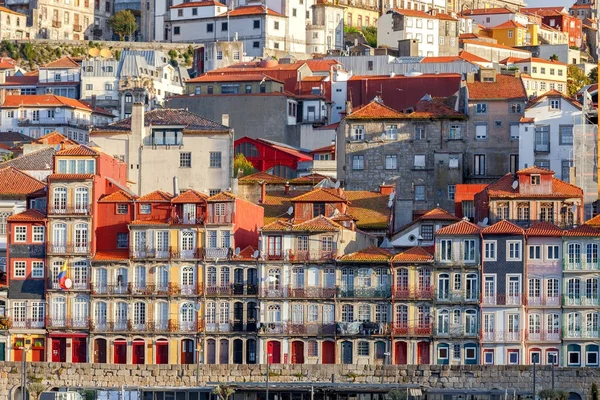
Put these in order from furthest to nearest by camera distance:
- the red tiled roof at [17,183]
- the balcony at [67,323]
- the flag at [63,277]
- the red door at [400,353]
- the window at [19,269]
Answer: the red tiled roof at [17,183] → the window at [19,269] → the flag at [63,277] → the balcony at [67,323] → the red door at [400,353]

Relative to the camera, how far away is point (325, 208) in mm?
92688

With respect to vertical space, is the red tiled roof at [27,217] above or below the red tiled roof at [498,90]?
below

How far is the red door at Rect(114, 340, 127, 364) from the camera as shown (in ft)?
288

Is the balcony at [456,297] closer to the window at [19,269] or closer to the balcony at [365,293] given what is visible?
the balcony at [365,293]

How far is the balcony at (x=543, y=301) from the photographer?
282 ft

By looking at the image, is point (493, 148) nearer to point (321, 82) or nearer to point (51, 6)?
point (321, 82)

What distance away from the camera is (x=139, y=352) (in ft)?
288

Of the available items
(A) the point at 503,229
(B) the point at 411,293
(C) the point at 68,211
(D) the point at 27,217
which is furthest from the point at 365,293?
(D) the point at 27,217

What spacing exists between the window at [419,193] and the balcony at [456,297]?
18481 mm

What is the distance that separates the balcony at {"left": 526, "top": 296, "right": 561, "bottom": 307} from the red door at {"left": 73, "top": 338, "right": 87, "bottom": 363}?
65.8 ft

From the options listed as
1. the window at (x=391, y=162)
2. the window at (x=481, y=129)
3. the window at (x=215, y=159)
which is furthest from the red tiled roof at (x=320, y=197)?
the window at (x=481, y=129)

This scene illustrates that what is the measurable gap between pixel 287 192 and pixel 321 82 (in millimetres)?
31558

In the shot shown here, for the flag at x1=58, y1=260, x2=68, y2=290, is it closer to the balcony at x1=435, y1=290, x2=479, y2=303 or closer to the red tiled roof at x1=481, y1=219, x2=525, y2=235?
the balcony at x1=435, y1=290, x2=479, y2=303

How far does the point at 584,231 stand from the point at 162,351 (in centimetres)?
1960
